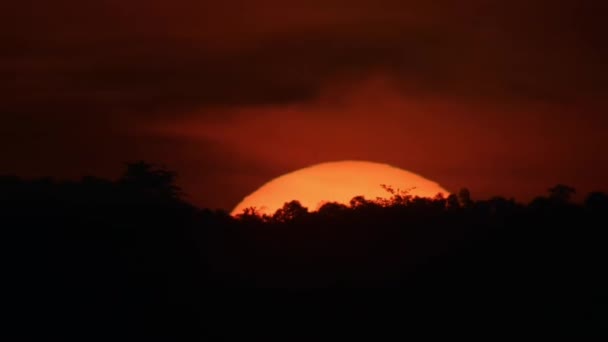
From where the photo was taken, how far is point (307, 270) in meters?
28.5

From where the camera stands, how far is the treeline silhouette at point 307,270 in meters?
26.5

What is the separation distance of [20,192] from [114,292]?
745 centimetres

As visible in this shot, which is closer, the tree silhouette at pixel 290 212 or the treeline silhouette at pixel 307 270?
the treeline silhouette at pixel 307 270

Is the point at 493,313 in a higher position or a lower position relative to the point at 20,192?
lower

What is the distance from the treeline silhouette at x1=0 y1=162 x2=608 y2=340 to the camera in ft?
86.9

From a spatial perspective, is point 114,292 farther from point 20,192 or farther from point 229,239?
point 20,192

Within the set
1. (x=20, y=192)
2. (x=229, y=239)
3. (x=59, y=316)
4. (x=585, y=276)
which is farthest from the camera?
(x=20, y=192)

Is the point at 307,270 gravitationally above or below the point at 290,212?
below

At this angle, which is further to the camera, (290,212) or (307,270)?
(290,212)

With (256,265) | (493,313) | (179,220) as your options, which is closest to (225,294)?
(256,265)

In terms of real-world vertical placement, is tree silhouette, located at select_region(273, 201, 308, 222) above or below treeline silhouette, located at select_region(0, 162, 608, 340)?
above

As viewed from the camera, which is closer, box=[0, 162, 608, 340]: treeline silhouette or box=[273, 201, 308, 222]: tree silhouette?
box=[0, 162, 608, 340]: treeline silhouette

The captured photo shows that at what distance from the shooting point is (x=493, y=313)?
27.3 meters

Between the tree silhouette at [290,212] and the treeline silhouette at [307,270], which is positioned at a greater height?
the tree silhouette at [290,212]
